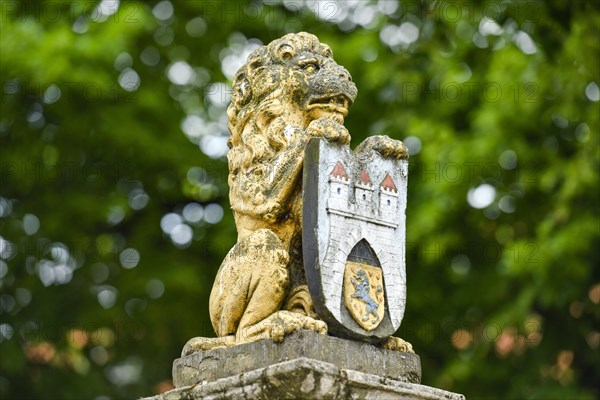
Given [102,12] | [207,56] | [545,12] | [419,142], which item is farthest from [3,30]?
[545,12]

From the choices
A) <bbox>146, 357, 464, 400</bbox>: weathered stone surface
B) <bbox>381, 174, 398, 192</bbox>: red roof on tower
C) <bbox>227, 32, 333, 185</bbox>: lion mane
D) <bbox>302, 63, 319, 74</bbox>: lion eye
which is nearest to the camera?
<bbox>146, 357, 464, 400</bbox>: weathered stone surface

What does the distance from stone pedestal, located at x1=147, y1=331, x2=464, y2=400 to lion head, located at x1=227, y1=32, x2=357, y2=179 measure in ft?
3.59

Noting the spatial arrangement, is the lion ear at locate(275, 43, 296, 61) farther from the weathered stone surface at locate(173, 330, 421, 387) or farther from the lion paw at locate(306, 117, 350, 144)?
the weathered stone surface at locate(173, 330, 421, 387)

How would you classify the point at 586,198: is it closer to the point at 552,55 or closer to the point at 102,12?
the point at 552,55

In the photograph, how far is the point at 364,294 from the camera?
21.6 ft

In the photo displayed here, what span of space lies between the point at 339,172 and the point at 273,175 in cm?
41

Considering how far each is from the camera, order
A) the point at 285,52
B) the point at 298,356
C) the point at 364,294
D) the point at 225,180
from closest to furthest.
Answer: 1. the point at 298,356
2. the point at 364,294
3. the point at 285,52
4. the point at 225,180

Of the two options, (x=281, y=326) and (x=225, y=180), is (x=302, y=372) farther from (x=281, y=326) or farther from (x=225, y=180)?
(x=225, y=180)

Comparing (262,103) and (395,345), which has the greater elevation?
(262,103)

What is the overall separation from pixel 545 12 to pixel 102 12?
5258 millimetres

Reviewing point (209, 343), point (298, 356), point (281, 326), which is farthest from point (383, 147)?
point (209, 343)

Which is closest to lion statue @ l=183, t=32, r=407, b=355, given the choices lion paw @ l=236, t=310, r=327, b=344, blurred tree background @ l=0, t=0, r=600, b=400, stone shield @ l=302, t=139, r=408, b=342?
lion paw @ l=236, t=310, r=327, b=344

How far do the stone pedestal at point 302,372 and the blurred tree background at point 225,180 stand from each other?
19.2 ft

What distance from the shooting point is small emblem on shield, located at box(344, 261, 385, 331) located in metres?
6.52
